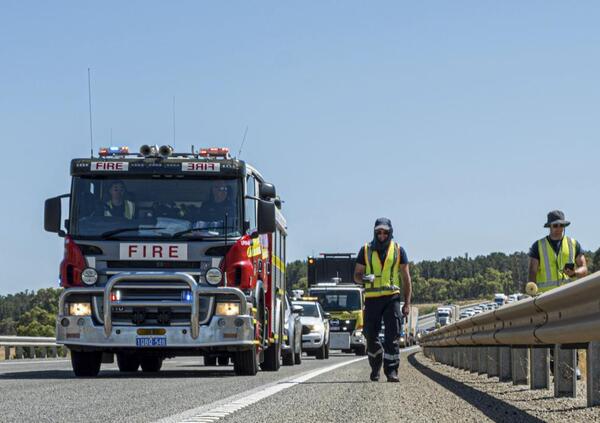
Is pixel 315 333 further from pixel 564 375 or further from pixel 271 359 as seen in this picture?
pixel 564 375

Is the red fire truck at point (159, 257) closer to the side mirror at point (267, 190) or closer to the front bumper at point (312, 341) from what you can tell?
the side mirror at point (267, 190)

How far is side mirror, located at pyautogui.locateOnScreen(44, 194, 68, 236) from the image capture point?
14773 mm

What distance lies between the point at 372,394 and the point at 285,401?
1.32 meters

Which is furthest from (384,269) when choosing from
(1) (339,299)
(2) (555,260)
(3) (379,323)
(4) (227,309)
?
(1) (339,299)

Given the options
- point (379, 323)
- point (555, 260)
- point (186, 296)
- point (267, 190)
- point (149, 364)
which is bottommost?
point (149, 364)

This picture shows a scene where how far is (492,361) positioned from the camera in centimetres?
1394

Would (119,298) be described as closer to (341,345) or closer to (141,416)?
(141,416)

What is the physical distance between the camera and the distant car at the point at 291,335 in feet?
68.4

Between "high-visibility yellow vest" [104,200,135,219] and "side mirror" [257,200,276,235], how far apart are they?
5.42ft

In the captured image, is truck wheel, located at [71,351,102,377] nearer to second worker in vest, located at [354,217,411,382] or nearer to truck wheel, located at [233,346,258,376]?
truck wheel, located at [233,346,258,376]

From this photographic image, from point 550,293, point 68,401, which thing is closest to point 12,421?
point 68,401

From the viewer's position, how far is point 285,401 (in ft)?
30.8

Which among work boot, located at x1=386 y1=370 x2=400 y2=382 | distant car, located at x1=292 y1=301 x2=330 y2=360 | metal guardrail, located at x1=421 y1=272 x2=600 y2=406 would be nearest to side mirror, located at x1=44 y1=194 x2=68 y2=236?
work boot, located at x1=386 y1=370 x2=400 y2=382

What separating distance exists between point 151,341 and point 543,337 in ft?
23.7
